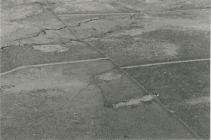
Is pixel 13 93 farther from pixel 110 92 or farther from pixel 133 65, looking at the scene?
pixel 133 65

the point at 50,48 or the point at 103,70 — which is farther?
the point at 50,48

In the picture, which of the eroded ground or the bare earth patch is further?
the bare earth patch

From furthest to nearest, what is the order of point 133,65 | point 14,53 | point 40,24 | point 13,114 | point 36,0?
point 36,0 < point 40,24 < point 14,53 < point 133,65 < point 13,114

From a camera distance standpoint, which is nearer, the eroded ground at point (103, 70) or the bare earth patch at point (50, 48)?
the eroded ground at point (103, 70)

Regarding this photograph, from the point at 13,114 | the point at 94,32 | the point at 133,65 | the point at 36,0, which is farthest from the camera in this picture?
the point at 36,0

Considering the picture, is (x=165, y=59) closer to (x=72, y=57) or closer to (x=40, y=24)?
(x=72, y=57)

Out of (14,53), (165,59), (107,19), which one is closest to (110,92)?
(165,59)

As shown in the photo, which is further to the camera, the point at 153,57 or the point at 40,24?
the point at 40,24
